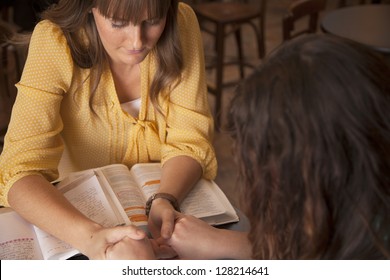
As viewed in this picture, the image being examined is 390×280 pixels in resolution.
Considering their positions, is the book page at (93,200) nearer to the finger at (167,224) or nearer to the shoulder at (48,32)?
the finger at (167,224)

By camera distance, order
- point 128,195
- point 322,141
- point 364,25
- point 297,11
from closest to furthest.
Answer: point 322,141 → point 128,195 → point 297,11 → point 364,25

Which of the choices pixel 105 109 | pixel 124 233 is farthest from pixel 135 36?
pixel 124 233

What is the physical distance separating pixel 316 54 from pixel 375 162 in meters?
0.19

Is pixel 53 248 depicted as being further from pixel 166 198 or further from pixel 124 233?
pixel 166 198

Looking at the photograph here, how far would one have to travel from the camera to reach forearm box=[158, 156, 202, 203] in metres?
1.59

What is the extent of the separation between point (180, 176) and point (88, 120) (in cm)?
32

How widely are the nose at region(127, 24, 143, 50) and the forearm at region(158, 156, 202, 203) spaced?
33 centimetres

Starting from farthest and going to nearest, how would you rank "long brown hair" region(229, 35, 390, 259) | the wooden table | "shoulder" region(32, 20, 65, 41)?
the wooden table
"shoulder" region(32, 20, 65, 41)
"long brown hair" region(229, 35, 390, 259)

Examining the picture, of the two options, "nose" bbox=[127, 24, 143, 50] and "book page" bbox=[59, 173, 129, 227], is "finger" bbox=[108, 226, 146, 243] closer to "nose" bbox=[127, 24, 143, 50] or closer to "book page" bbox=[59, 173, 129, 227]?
"book page" bbox=[59, 173, 129, 227]

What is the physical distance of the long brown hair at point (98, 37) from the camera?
59.0 inches

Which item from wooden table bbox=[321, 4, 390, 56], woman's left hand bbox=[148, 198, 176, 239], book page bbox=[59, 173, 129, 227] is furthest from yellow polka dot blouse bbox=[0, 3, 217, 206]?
wooden table bbox=[321, 4, 390, 56]

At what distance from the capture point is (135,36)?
1564 mm
